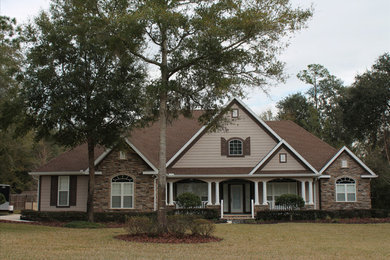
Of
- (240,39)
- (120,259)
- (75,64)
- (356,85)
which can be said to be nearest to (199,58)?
(240,39)

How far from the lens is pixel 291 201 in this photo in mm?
26719

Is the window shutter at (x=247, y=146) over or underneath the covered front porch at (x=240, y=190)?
over

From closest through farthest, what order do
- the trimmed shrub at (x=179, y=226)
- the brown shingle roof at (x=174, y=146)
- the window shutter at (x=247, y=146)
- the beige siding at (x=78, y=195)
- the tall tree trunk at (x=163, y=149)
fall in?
1. the trimmed shrub at (x=179, y=226)
2. the tall tree trunk at (x=163, y=149)
3. the beige siding at (x=78, y=195)
4. the brown shingle roof at (x=174, y=146)
5. the window shutter at (x=247, y=146)

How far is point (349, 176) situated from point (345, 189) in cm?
85

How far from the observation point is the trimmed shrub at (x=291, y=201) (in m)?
26.7

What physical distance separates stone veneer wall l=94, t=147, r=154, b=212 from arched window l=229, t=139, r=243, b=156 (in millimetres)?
5655

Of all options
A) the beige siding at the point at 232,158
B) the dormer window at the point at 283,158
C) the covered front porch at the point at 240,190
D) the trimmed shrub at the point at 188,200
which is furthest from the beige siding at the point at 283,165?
the trimmed shrub at the point at 188,200

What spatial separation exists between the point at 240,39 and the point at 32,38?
1044cm

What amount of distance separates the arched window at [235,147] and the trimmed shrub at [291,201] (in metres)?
4.13

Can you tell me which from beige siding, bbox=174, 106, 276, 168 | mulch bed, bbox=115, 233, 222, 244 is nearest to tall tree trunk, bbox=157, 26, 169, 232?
mulch bed, bbox=115, 233, 222, 244

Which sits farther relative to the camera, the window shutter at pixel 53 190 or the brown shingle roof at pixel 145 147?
the brown shingle roof at pixel 145 147

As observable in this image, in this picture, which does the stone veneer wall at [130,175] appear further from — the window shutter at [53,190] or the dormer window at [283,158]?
the dormer window at [283,158]

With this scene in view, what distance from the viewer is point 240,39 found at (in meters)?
17.0

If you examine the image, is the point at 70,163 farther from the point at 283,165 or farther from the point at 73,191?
the point at 283,165
